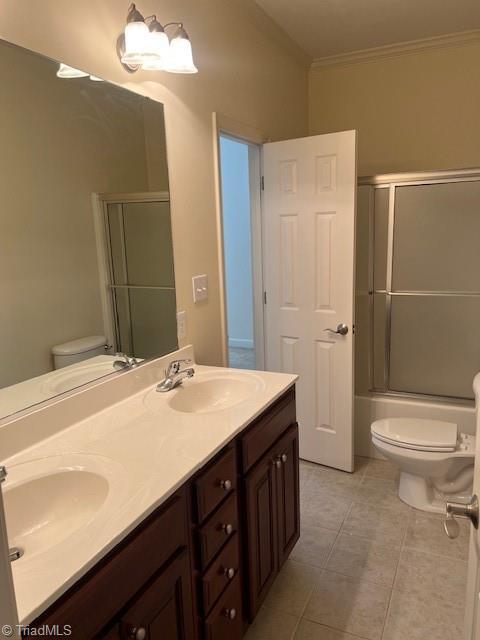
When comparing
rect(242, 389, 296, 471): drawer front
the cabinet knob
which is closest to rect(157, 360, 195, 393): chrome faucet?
rect(242, 389, 296, 471): drawer front

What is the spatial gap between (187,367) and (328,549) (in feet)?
3.53

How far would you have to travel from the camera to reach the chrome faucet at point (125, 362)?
1.79 metres

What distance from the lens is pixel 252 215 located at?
2990 millimetres

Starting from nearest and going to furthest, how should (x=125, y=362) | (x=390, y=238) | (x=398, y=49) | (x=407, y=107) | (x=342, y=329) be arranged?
(x=125, y=362) → (x=342, y=329) → (x=390, y=238) → (x=398, y=49) → (x=407, y=107)

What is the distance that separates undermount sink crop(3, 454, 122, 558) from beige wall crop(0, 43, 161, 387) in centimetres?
32

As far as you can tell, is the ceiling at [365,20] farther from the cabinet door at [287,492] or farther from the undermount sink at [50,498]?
the undermount sink at [50,498]

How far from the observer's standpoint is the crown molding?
3061 millimetres

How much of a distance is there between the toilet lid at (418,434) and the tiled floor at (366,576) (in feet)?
1.23

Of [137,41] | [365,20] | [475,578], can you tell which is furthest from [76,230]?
[365,20]

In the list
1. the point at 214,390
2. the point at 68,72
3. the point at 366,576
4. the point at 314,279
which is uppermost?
the point at 68,72

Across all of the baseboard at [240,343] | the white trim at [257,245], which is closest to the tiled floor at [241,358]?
the baseboard at [240,343]

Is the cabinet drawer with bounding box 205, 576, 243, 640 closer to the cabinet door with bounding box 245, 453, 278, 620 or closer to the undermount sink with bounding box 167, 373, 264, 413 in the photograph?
the cabinet door with bounding box 245, 453, 278, 620

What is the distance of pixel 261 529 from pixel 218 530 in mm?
362

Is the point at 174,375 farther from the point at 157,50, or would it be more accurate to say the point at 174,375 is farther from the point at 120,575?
the point at 157,50
